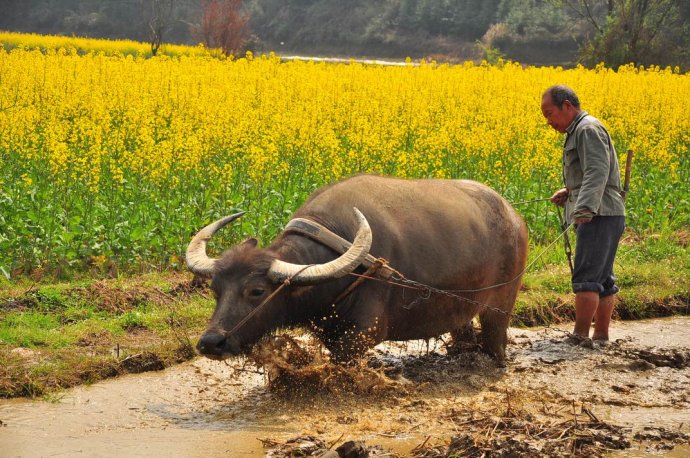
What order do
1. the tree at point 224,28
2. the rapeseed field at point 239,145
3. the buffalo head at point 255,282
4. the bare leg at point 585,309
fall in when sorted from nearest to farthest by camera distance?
the buffalo head at point 255,282
the bare leg at point 585,309
the rapeseed field at point 239,145
the tree at point 224,28

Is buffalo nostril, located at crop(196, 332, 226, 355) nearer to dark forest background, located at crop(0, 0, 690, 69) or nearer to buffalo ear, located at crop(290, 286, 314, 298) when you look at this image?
buffalo ear, located at crop(290, 286, 314, 298)

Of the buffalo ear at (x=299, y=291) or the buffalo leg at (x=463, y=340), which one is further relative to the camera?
the buffalo leg at (x=463, y=340)

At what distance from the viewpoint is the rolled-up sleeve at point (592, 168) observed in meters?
6.68

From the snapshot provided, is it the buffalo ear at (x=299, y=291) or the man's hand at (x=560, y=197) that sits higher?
the man's hand at (x=560, y=197)

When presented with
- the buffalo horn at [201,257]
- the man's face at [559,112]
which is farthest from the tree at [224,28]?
the buffalo horn at [201,257]

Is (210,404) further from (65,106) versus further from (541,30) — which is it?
(541,30)

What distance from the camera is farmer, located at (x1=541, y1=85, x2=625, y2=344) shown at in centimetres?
672

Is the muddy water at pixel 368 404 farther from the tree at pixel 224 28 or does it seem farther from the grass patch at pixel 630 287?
the tree at pixel 224 28

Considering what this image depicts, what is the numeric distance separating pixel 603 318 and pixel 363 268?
241 centimetres

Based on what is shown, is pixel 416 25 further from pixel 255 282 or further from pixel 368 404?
pixel 255 282

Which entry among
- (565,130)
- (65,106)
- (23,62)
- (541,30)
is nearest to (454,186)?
(565,130)

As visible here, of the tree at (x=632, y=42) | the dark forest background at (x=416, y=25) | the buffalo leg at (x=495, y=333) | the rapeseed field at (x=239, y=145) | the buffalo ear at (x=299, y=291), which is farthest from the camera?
the dark forest background at (x=416, y=25)

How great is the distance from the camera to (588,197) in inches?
263

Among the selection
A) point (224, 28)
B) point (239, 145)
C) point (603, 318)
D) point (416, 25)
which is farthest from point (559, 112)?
point (416, 25)
